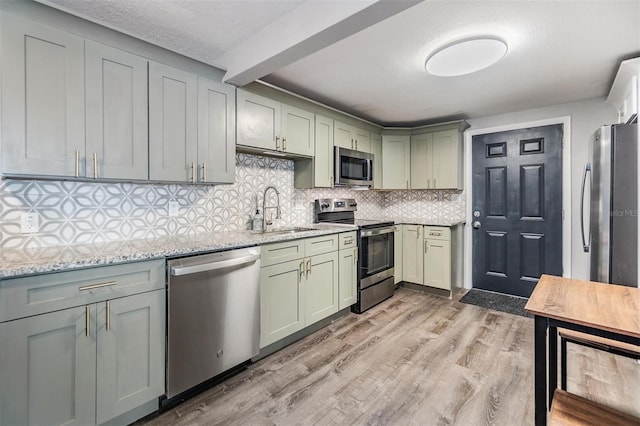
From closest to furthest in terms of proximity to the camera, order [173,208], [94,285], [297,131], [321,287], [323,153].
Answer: [94,285]
[173,208]
[321,287]
[297,131]
[323,153]

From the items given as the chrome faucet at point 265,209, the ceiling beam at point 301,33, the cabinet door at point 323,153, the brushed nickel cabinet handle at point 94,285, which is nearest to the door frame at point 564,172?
the cabinet door at point 323,153

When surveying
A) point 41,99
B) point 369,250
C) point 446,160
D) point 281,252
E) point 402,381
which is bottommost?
point 402,381

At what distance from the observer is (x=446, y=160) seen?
3.98 metres

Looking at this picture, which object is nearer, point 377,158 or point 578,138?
point 578,138

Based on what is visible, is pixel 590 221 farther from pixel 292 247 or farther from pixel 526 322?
pixel 292 247

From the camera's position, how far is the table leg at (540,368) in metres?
1.19

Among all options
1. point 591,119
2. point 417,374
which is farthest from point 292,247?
point 591,119

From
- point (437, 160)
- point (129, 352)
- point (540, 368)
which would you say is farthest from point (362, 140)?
point (129, 352)

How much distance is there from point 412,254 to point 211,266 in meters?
2.87

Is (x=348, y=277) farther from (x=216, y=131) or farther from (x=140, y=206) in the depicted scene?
(x=140, y=206)

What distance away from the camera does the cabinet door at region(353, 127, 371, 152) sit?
146 inches

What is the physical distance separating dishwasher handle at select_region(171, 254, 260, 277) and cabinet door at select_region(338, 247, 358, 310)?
113 centimetres

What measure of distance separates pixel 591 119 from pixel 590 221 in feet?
4.85

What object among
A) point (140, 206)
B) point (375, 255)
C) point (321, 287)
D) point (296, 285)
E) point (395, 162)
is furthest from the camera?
point (395, 162)
